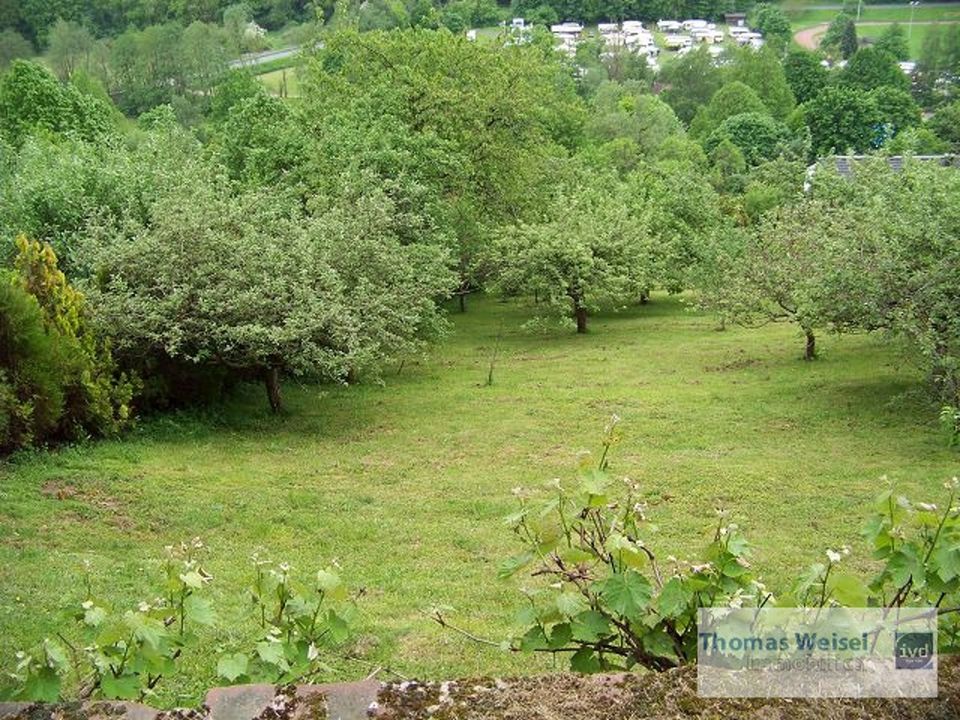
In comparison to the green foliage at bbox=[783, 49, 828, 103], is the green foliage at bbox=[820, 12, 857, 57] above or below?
above

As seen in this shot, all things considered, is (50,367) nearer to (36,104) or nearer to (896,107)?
(36,104)

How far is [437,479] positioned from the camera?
1305 cm

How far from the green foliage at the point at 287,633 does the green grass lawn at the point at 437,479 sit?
266 millimetres

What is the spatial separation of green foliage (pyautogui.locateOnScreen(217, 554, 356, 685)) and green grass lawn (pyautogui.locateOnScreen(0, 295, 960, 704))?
0.87 ft

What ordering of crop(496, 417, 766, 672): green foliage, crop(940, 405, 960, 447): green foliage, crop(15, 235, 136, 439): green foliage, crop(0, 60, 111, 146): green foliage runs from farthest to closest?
crop(0, 60, 111, 146): green foliage → crop(15, 235, 136, 439): green foliage → crop(940, 405, 960, 447): green foliage → crop(496, 417, 766, 672): green foliage

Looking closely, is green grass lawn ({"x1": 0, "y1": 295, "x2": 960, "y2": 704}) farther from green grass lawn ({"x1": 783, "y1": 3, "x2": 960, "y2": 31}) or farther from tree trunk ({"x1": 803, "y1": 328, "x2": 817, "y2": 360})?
green grass lawn ({"x1": 783, "y1": 3, "x2": 960, "y2": 31})

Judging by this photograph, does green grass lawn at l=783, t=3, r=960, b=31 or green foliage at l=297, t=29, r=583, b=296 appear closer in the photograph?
green foliage at l=297, t=29, r=583, b=296

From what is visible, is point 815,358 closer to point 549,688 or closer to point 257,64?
point 549,688

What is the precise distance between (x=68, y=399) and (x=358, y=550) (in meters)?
5.97

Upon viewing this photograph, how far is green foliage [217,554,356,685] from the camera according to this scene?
9.22 feet

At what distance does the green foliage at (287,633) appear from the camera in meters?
2.81

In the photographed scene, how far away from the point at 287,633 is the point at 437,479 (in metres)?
10.0

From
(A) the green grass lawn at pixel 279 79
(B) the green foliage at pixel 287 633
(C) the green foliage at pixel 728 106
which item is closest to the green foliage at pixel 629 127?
(C) the green foliage at pixel 728 106

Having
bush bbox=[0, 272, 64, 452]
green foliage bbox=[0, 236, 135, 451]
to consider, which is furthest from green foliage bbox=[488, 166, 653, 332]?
bush bbox=[0, 272, 64, 452]
